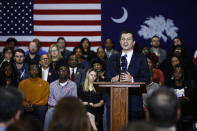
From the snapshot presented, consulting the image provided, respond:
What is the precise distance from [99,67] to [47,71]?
948 millimetres

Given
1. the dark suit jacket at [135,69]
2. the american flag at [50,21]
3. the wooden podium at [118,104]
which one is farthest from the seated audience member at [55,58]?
the wooden podium at [118,104]

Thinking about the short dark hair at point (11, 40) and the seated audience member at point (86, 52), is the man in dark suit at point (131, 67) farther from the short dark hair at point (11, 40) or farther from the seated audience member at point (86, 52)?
the short dark hair at point (11, 40)

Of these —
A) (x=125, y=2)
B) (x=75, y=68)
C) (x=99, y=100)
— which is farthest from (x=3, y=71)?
(x=125, y=2)

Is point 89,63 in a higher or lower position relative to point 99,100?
higher

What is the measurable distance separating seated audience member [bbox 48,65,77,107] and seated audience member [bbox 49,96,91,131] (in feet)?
12.0

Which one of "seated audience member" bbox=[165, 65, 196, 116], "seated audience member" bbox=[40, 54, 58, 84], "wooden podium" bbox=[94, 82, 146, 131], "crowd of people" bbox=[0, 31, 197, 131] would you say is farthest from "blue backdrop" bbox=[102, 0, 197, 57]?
"wooden podium" bbox=[94, 82, 146, 131]

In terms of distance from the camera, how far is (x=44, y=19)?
910cm

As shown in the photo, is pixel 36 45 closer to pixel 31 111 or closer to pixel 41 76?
pixel 41 76

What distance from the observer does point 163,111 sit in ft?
6.91

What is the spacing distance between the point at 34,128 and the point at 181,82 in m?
4.21

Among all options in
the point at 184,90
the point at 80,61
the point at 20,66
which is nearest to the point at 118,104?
the point at 184,90

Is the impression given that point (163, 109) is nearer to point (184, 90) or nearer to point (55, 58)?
point (184, 90)

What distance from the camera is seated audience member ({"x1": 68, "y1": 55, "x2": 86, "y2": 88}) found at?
260 inches

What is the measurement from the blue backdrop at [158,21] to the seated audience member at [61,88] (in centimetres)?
299
